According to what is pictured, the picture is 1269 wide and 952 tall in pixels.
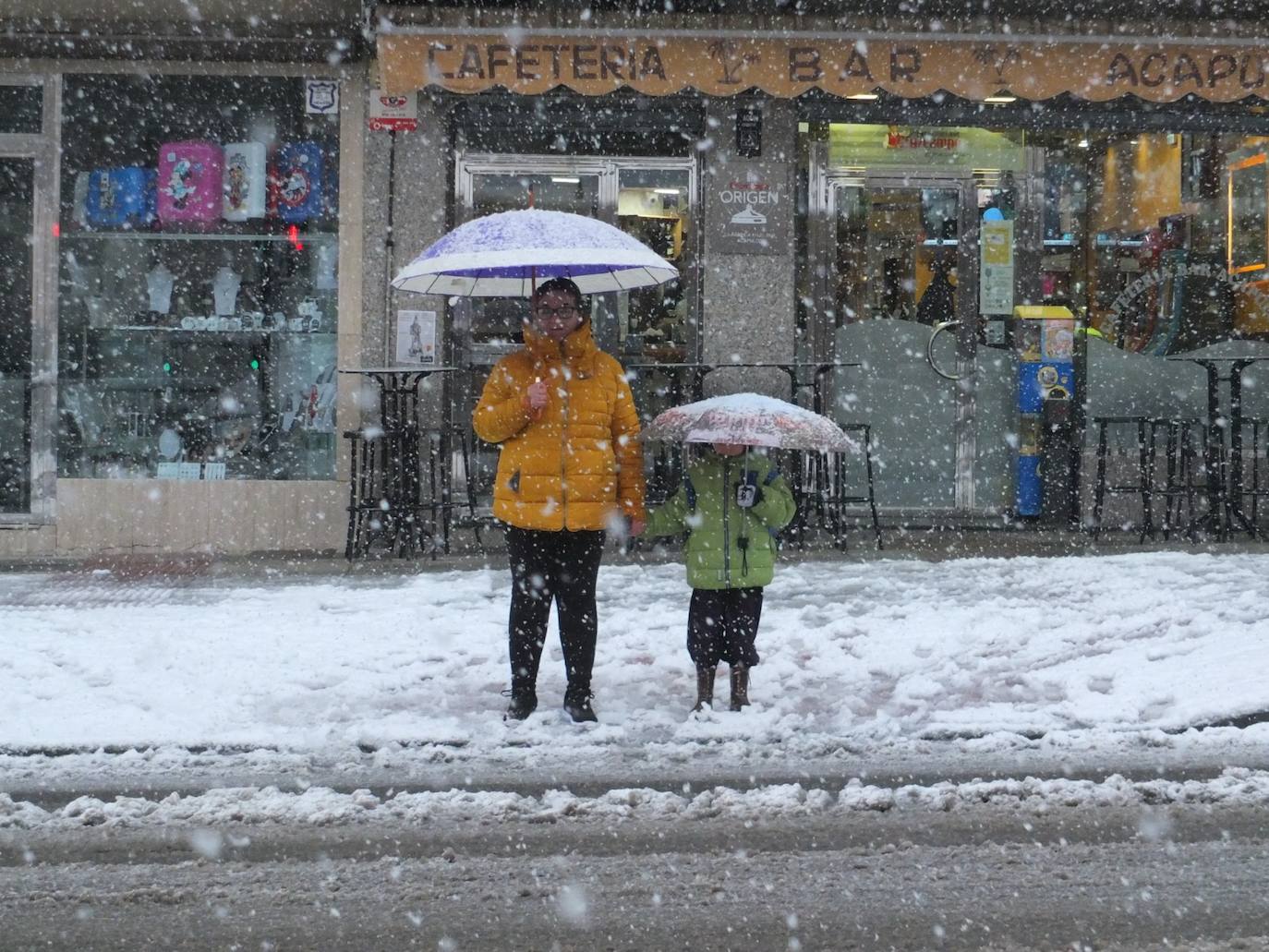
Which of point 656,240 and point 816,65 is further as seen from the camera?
point 656,240

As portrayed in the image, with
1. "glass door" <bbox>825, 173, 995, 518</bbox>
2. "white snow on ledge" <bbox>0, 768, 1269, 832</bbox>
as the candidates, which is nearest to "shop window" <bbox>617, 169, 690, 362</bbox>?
"glass door" <bbox>825, 173, 995, 518</bbox>

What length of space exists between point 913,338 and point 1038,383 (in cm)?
120

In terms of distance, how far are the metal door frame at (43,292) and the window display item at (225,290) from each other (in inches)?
52.8

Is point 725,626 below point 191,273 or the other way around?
below

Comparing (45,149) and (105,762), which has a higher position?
(45,149)

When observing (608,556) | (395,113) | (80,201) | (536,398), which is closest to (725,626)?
(536,398)

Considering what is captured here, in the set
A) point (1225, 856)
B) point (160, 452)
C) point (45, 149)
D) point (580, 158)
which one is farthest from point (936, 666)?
point (45, 149)

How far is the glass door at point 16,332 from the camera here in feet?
41.1

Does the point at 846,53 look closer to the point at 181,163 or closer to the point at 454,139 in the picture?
the point at 454,139

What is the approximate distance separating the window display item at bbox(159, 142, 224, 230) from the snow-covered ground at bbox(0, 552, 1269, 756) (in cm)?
360

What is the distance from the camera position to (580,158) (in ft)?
40.7

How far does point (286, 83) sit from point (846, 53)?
4739 mm

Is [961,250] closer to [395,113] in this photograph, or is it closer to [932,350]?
[932,350]

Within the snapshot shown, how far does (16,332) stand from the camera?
41.5 feet
